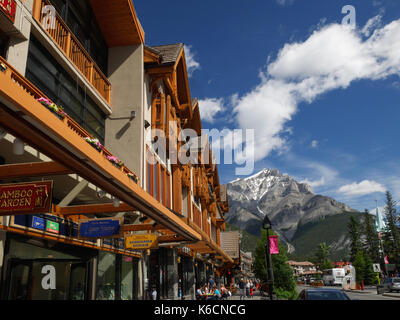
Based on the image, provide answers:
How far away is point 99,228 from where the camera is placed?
36.8ft

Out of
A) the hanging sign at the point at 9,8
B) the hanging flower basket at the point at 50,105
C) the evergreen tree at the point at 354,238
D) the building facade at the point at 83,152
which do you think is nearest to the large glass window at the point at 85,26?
the building facade at the point at 83,152

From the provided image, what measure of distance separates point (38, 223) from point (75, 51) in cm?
767

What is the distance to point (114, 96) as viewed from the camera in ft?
57.9

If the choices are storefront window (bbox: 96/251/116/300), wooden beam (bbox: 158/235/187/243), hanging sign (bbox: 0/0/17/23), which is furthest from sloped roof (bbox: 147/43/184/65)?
storefront window (bbox: 96/251/116/300)

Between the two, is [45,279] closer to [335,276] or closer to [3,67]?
[3,67]

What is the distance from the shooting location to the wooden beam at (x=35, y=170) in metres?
7.11

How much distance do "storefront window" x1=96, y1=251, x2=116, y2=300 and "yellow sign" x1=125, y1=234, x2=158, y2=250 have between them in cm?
138

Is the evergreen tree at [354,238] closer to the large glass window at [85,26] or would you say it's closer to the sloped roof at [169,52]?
the sloped roof at [169,52]

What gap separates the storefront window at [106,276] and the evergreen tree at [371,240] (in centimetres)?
10308

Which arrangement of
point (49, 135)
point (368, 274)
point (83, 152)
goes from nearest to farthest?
point (49, 135) → point (83, 152) → point (368, 274)

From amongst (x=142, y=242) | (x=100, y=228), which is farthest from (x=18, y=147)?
(x=142, y=242)

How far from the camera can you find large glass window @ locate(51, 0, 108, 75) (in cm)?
1398

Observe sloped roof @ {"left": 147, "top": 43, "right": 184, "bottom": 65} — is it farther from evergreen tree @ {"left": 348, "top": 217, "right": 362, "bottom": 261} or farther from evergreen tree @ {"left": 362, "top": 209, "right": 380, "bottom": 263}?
evergreen tree @ {"left": 348, "top": 217, "right": 362, "bottom": 261}
